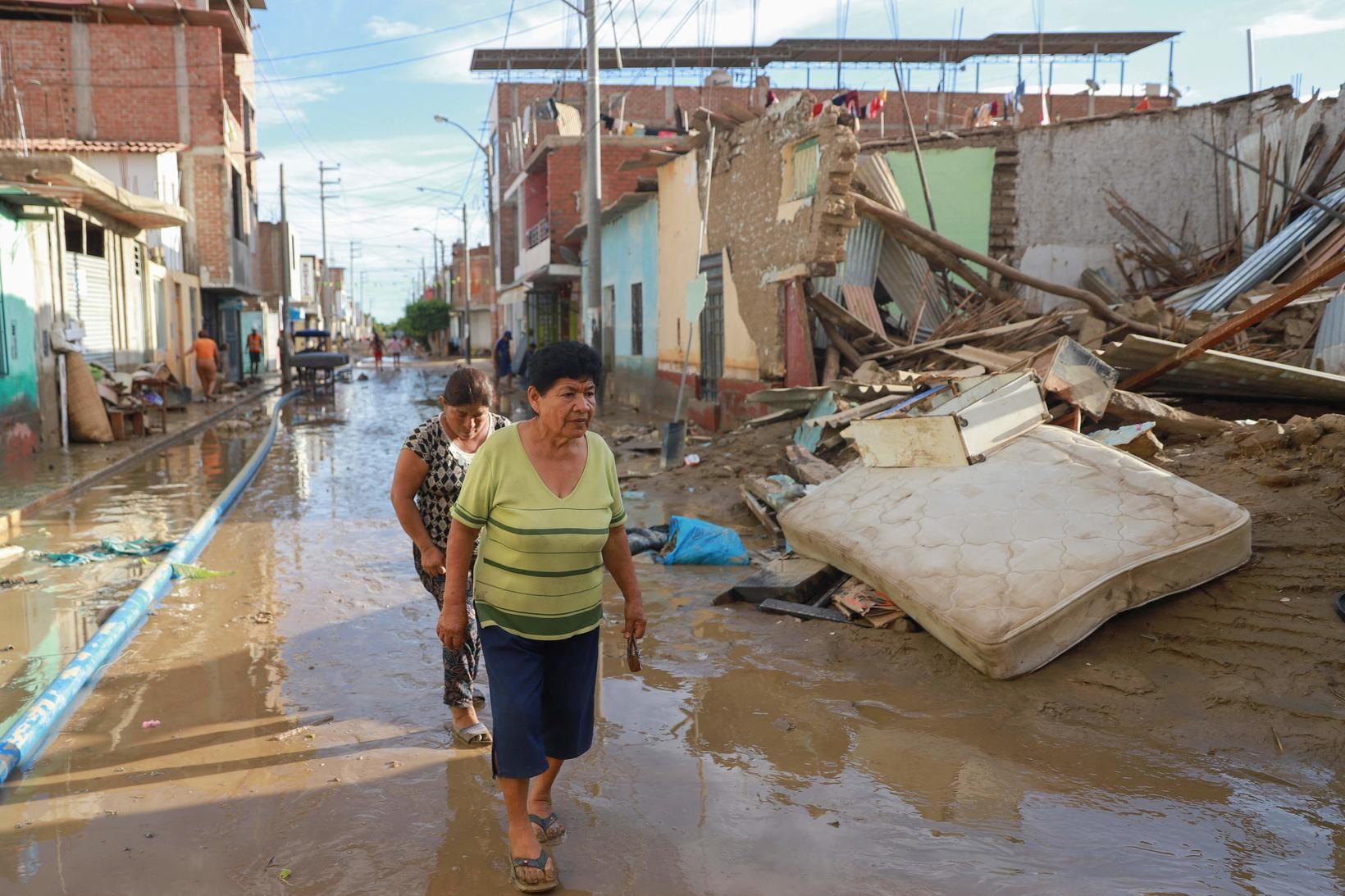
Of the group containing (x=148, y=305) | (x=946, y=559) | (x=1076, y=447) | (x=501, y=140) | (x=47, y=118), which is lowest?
(x=946, y=559)

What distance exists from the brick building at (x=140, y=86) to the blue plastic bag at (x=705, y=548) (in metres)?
23.7

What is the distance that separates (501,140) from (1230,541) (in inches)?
1753

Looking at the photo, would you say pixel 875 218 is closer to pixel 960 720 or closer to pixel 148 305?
pixel 960 720

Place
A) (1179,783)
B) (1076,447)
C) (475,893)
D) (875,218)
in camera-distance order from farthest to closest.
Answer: (875,218), (1076,447), (1179,783), (475,893)

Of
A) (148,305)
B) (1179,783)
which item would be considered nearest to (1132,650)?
(1179,783)

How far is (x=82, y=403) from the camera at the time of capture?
14.0m

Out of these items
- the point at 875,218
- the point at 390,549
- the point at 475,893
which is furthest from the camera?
the point at 875,218

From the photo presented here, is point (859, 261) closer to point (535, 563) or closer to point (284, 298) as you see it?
point (535, 563)

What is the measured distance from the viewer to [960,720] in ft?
14.2

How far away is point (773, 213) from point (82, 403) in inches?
375

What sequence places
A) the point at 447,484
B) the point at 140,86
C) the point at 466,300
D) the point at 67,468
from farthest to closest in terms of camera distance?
1. the point at 466,300
2. the point at 140,86
3. the point at 67,468
4. the point at 447,484

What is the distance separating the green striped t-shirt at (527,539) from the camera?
303 centimetres

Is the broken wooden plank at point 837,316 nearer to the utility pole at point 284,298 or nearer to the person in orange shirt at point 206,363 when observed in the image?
the person in orange shirt at point 206,363

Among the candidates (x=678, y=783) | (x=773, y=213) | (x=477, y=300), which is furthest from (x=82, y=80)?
(x=477, y=300)
